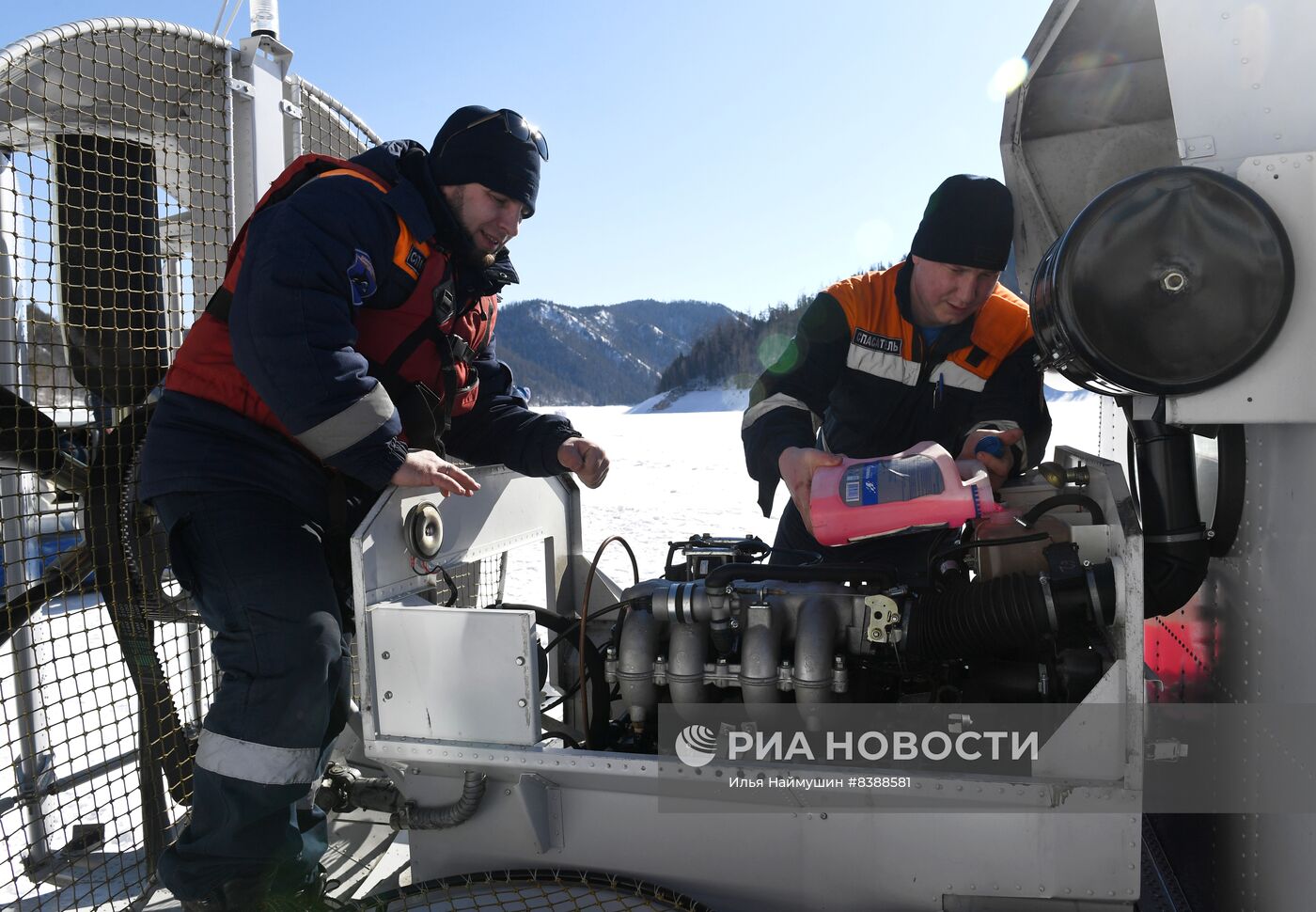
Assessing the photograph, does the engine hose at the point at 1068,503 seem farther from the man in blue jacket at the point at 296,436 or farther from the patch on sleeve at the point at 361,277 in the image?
the patch on sleeve at the point at 361,277

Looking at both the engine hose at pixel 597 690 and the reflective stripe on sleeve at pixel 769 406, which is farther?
the reflective stripe on sleeve at pixel 769 406

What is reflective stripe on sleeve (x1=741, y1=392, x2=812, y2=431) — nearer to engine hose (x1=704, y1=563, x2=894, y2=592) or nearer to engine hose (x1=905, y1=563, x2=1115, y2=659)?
engine hose (x1=704, y1=563, x2=894, y2=592)

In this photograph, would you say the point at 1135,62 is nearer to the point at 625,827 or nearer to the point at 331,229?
the point at 331,229

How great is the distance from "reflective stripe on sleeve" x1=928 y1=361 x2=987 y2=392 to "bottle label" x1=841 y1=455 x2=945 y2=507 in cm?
89

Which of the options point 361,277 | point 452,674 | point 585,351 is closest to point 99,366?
point 361,277

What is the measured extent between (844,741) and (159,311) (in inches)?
101

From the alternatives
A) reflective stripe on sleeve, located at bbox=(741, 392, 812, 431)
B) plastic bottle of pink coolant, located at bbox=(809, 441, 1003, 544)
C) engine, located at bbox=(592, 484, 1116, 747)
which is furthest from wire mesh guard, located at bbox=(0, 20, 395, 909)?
plastic bottle of pink coolant, located at bbox=(809, 441, 1003, 544)

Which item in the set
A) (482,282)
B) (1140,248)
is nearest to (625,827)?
(482,282)

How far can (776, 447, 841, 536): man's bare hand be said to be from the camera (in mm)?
2088

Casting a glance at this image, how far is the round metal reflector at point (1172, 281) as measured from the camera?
1542 millimetres

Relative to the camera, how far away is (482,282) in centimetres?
241

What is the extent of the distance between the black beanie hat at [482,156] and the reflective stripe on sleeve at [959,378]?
1386 millimetres

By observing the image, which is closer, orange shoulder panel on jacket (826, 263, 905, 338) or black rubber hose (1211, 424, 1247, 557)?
black rubber hose (1211, 424, 1247, 557)

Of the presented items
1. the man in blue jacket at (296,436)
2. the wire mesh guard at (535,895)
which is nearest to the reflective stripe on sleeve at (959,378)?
the man in blue jacket at (296,436)
